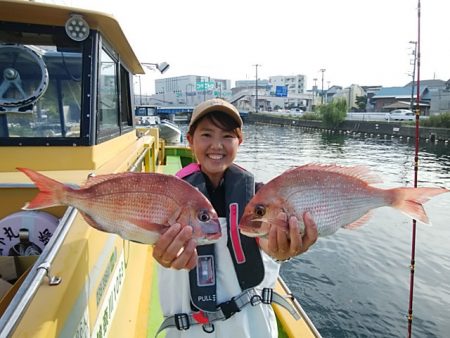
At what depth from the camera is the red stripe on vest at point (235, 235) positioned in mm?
2025

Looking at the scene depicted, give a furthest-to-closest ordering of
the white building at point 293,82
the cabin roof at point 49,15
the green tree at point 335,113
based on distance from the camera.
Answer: the white building at point 293,82 → the green tree at point 335,113 → the cabin roof at point 49,15

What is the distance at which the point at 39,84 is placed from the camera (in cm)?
302

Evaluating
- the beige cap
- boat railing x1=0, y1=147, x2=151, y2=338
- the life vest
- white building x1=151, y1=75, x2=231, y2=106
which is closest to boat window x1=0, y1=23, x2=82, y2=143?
the beige cap

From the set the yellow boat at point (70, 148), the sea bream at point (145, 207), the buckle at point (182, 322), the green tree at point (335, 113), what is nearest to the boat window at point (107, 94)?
the yellow boat at point (70, 148)

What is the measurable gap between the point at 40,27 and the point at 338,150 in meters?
31.6

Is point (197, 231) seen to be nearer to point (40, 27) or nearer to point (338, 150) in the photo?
point (40, 27)

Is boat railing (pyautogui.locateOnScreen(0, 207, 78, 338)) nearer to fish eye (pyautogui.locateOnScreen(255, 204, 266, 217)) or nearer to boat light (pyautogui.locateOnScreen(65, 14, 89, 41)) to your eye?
fish eye (pyautogui.locateOnScreen(255, 204, 266, 217))

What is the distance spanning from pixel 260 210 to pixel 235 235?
0.90 ft

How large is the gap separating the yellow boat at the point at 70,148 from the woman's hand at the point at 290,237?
0.94 meters

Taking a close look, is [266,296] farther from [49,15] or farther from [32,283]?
[49,15]

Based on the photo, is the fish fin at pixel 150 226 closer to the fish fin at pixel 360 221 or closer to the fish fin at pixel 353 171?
the fish fin at pixel 353 171

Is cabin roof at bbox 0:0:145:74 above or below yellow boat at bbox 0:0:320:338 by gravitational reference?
above

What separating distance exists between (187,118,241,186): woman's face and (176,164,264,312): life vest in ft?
0.39

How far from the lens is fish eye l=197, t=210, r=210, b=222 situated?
1.67 metres
